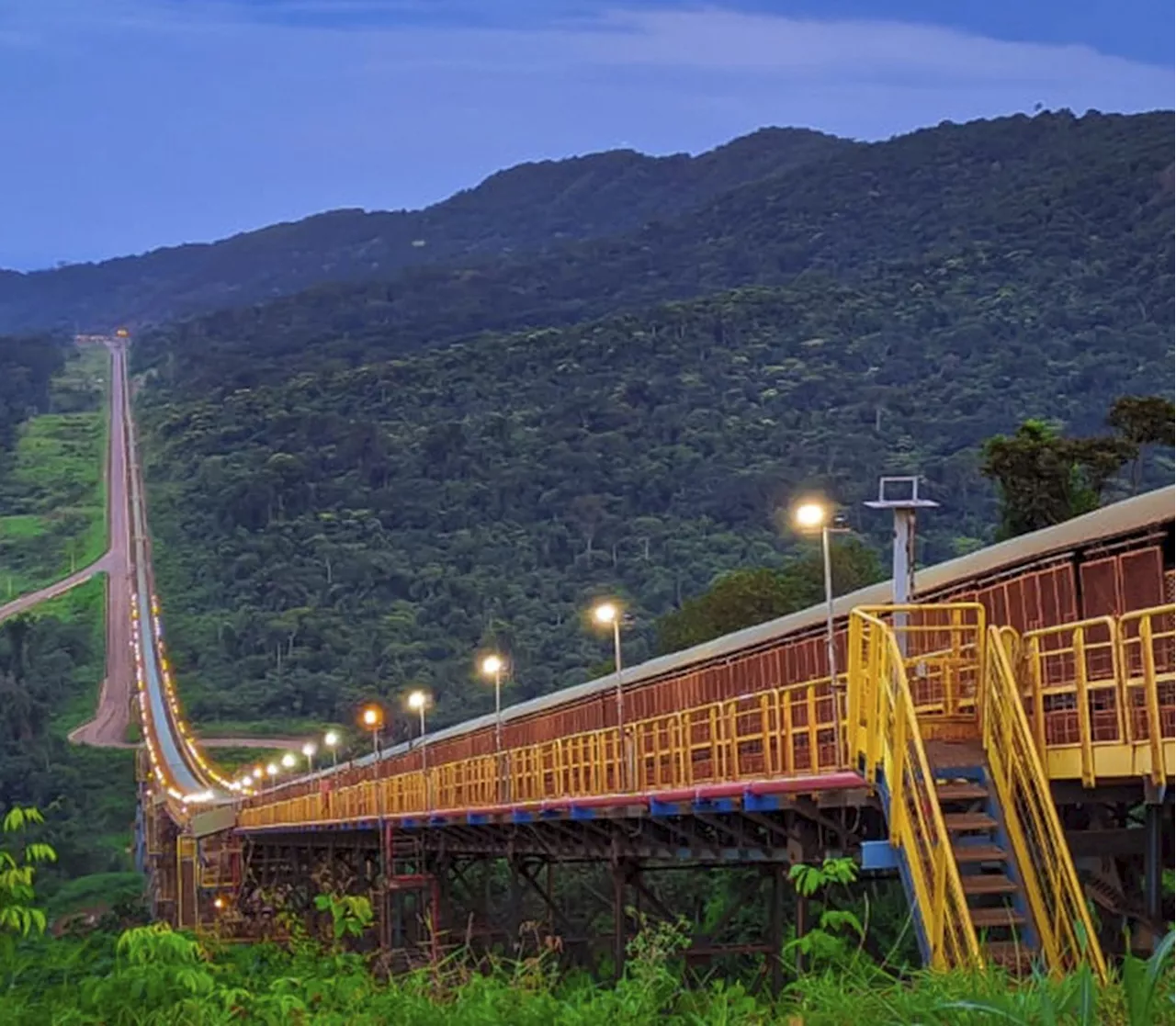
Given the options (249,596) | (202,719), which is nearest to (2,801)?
(202,719)

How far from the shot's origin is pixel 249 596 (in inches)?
5399

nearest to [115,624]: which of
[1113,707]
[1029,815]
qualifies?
[1113,707]

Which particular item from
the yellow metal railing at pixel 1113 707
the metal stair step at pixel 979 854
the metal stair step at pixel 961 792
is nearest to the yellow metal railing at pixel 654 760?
the yellow metal railing at pixel 1113 707

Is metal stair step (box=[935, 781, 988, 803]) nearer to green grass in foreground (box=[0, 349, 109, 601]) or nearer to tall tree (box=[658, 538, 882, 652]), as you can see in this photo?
tall tree (box=[658, 538, 882, 652])

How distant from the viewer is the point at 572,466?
477 feet

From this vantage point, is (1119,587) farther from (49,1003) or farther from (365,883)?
(365,883)

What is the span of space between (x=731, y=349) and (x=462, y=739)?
129694 millimetres

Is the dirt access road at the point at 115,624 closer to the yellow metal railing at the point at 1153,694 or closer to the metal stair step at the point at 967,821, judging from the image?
the yellow metal railing at the point at 1153,694

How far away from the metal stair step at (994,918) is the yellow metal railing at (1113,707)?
116 cm

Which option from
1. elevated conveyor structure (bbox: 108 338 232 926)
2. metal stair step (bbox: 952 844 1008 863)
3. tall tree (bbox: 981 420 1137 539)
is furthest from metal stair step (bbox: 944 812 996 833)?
elevated conveyor structure (bbox: 108 338 232 926)

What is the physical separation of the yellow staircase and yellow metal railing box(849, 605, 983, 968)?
1 cm

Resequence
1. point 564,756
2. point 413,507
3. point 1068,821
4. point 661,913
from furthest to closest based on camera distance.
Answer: point 413,507 < point 564,756 < point 661,913 < point 1068,821

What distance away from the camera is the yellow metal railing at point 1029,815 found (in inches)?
419

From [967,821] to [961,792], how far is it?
0.40 metres
